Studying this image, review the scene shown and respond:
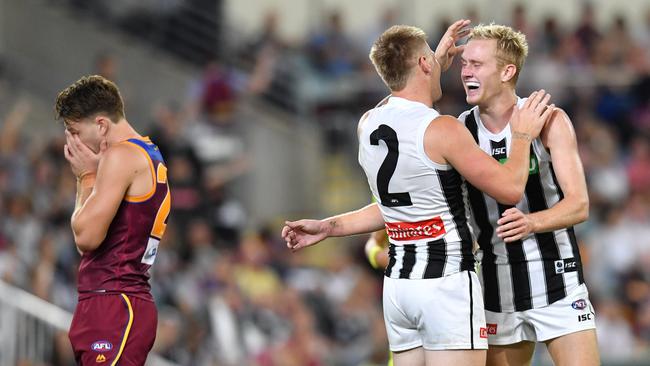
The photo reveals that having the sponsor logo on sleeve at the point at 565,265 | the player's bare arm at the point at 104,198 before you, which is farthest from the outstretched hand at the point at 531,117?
the player's bare arm at the point at 104,198

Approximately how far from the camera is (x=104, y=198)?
5652 millimetres

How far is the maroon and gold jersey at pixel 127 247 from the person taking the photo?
5766 mm

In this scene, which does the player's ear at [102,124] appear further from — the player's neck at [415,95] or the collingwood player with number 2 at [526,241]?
the collingwood player with number 2 at [526,241]

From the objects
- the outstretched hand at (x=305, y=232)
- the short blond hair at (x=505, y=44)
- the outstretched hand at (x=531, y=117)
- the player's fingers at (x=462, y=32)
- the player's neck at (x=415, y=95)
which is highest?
the player's fingers at (x=462, y=32)

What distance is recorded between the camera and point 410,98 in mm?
5680

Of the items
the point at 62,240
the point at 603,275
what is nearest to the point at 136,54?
the point at 62,240

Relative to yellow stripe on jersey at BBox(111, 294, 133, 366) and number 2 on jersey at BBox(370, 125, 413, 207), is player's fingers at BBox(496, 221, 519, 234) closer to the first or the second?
number 2 on jersey at BBox(370, 125, 413, 207)

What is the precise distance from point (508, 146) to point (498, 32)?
1.94 ft

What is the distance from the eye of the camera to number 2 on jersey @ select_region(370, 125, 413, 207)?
5.58 meters

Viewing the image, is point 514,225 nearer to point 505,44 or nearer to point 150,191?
point 505,44

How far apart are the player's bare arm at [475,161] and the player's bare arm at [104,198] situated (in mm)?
1509

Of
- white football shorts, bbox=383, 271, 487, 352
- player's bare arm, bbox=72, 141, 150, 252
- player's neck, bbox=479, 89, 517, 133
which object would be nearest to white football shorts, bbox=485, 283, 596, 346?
white football shorts, bbox=383, 271, 487, 352

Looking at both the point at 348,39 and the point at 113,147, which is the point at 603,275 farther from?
the point at 113,147

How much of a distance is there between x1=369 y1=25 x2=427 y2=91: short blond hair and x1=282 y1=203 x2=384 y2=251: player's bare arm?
2.57 feet
